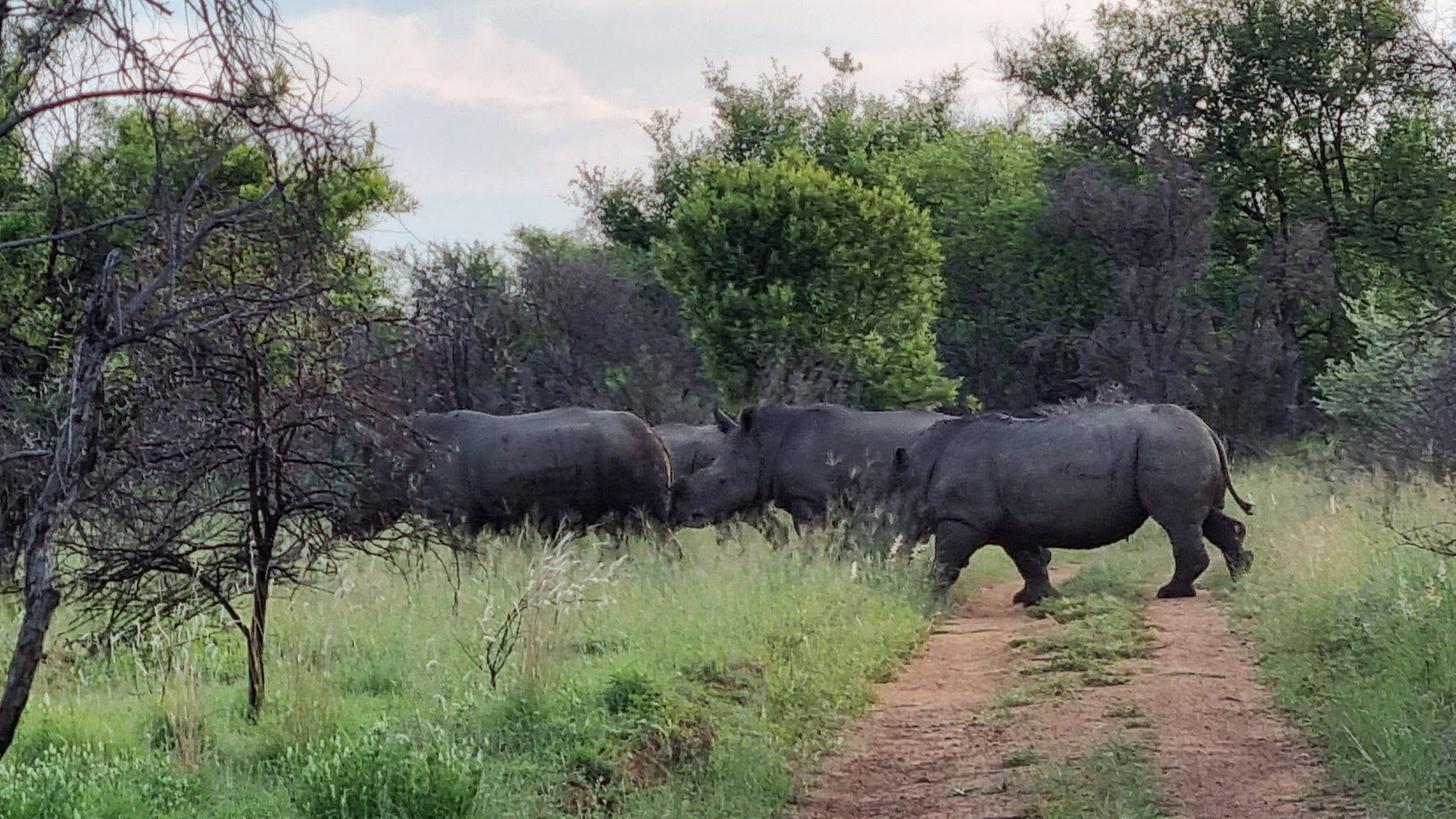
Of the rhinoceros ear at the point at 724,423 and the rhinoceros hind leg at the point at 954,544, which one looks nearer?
the rhinoceros hind leg at the point at 954,544

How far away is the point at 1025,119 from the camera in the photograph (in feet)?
156

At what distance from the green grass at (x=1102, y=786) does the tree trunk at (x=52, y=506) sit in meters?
3.37

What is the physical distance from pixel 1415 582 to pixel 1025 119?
134 ft

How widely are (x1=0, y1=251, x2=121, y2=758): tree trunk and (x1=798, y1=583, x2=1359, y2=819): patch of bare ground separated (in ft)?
9.61

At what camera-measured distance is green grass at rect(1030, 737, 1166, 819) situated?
5.55 m

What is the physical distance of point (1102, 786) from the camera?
5859 millimetres

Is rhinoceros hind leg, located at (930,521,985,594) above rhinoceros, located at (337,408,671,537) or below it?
below

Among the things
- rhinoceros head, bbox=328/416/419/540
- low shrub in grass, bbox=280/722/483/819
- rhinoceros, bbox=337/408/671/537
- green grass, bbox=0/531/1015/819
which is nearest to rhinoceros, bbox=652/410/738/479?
rhinoceros, bbox=337/408/671/537

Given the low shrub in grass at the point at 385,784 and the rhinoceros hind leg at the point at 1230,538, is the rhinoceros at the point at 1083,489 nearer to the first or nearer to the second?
the rhinoceros hind leg at the point at 1230,538

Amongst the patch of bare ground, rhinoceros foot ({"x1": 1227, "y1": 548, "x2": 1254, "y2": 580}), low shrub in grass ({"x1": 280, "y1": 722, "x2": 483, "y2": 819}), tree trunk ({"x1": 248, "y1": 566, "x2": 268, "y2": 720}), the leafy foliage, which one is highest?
the leafy foliage

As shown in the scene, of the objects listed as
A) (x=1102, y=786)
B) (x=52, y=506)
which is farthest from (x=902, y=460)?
(x=52, y=506)

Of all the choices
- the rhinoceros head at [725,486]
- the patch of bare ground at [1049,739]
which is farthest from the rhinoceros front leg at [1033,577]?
the rhinoceros head at [725,486]

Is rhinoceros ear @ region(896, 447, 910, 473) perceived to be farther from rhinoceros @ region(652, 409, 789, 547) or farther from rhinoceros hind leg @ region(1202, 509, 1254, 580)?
rhinoceros hind leg @ region(1202, 509, 1254, 580)

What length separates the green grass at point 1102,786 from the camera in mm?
5547
